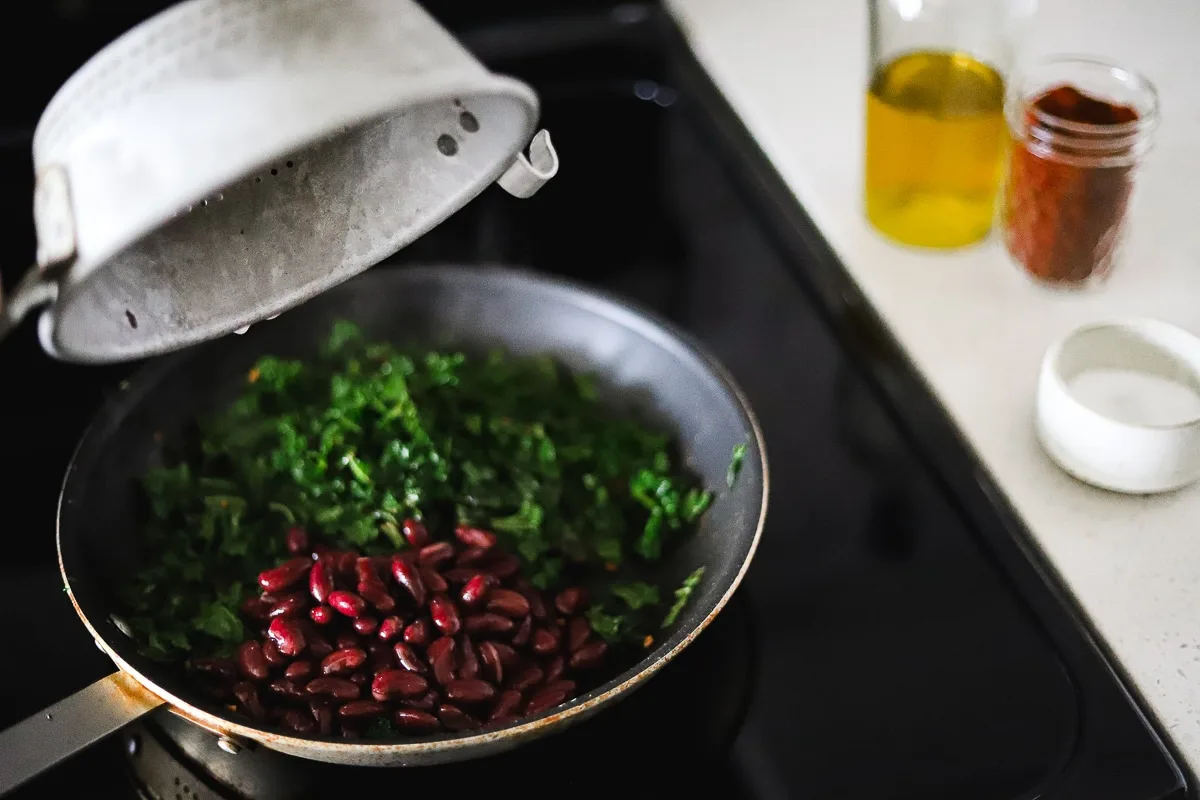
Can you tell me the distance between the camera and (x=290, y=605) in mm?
758

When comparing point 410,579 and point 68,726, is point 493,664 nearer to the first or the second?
point 410,579

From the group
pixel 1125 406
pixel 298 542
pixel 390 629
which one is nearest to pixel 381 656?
pixel 390 629

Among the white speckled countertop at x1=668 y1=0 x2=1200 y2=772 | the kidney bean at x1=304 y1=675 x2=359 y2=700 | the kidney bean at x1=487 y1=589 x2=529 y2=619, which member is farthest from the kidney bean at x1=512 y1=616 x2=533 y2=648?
the white speckled countertop at x1=668 y1=0 x2=1200 y2=772

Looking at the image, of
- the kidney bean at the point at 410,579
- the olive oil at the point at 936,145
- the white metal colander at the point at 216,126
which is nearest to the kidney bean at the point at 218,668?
the kidney bean at the point at 410,579

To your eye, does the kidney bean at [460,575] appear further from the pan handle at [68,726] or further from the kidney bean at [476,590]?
the pan handle at [68,726]

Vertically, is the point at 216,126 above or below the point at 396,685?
above

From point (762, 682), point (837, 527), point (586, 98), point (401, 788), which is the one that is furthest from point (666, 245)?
point (401, 788)

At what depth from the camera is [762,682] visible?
2.52 feet

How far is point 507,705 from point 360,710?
0.09 metres

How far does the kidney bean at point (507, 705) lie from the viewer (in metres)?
0.71

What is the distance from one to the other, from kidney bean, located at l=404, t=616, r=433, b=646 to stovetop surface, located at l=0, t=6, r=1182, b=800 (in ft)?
0.26

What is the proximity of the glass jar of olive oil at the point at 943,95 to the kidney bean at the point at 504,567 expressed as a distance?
0.48m

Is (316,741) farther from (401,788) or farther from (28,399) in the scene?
(28,399)

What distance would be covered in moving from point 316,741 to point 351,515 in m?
0.24
